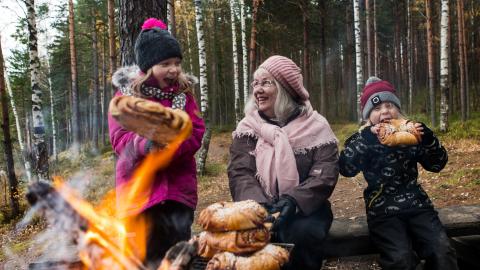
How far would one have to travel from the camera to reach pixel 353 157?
3.68m

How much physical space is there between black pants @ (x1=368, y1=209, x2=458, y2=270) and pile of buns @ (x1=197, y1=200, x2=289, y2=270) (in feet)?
5.16

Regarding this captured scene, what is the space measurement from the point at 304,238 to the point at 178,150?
130cm

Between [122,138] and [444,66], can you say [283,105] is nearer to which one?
[122,138]

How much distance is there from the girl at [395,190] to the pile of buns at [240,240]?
5.40 ft

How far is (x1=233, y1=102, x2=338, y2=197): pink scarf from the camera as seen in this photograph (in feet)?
11.2

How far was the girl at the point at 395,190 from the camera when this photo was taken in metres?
3.35

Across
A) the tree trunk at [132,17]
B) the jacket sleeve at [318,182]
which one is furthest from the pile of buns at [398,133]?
the tree trunk at [132,17]

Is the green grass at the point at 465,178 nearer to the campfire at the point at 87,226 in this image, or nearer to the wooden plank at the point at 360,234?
the wooden plank at the point at 360,234

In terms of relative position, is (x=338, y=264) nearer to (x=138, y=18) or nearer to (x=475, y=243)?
(x=475, y=243)

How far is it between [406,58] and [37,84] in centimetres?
2493

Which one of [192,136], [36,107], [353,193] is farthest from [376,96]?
[36,107]

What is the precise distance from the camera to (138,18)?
4.52m

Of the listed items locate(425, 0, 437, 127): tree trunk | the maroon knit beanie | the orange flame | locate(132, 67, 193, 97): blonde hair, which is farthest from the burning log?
locate(425, 0, 437, 127): tree trunk

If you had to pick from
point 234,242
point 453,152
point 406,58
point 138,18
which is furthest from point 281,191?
point 406,58
